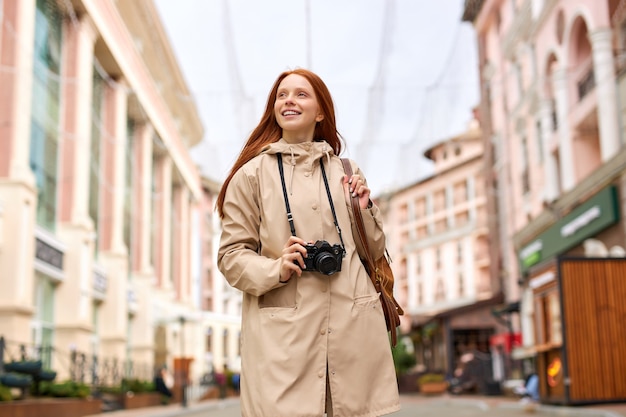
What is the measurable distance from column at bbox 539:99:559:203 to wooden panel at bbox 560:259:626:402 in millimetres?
10453

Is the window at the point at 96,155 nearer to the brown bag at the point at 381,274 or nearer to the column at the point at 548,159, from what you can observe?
the column at the point at 548,159

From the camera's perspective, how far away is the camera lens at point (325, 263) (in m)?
2.49

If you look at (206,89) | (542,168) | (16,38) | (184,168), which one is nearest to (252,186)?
(206,89)

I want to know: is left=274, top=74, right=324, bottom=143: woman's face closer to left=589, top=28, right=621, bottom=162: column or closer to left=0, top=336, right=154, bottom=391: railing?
left=0, top=336, right=154, bottom=391: railing

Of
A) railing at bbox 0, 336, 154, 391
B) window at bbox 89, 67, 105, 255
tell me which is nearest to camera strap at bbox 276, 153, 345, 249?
railing at bbox 0, 336, 154, 391

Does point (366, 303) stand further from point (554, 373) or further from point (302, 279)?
point (554, 373)

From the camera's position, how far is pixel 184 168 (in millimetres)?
46812

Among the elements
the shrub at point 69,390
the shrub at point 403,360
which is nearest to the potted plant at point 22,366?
the shrub at point 69,390

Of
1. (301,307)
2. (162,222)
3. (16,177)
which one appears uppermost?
(162,222)

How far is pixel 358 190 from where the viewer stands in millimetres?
2695

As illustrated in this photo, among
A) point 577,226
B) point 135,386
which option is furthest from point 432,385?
point 577,226

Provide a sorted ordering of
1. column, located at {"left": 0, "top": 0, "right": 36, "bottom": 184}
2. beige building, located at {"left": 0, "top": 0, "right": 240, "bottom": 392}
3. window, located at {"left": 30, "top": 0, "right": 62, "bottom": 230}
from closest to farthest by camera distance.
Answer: column, located at {"left": 0, "top": 0, "right": 36, "bottom": 184} < beige building, located at {"left": 0, "top": 0, "right": 240, "bottom": 392} < window, located at {"left": 30, "top": 0, "right": 62, "bottom": 230}

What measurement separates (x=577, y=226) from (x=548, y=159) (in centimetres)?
384

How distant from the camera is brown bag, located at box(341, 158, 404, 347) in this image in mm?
2695
